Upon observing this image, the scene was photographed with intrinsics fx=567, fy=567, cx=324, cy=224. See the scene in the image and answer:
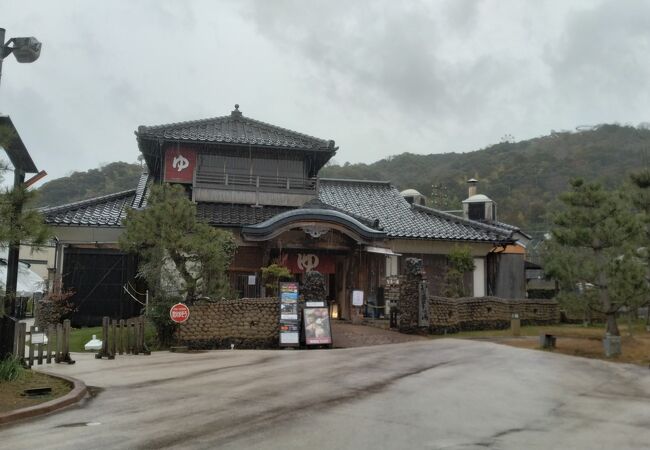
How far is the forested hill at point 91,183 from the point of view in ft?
175

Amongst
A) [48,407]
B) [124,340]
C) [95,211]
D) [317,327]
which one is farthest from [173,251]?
[48,407]

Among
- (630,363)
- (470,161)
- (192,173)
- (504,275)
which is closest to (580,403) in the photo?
(630,363)

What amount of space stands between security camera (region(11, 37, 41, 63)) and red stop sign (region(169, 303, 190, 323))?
8.26m

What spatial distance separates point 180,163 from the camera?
22.1 m

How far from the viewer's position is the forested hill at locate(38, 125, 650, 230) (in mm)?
55500

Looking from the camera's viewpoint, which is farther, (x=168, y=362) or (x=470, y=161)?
(x=470, y=161)

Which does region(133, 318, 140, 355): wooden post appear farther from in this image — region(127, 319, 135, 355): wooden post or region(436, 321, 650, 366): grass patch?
region(436, 321, 650, 366): grass patch

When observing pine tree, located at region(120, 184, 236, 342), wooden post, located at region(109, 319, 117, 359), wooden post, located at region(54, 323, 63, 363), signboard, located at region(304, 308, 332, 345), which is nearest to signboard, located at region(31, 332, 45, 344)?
wooden post, located at region(109, 319, 117, 359)

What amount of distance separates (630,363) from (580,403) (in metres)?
5.88

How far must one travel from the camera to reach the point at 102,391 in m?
9.50

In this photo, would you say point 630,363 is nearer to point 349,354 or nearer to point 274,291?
point 349,354

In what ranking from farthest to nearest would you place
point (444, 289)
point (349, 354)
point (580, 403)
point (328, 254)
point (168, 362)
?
1. point (444, 289)
2. point (328, 254)
3. point (349, 354)
4. point (168, 362)
5. point (580, 403)

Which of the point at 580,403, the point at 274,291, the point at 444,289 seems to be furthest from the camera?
Result: the point at 444,289

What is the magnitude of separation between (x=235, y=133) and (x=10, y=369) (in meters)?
15.1
